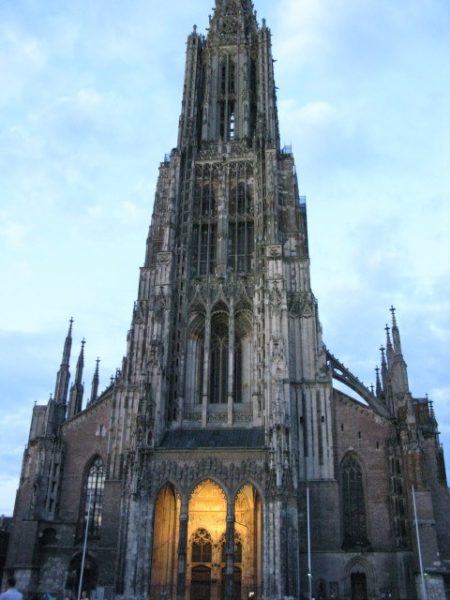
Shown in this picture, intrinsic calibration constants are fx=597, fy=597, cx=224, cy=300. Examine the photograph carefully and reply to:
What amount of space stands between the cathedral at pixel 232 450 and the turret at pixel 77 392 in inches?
7.1

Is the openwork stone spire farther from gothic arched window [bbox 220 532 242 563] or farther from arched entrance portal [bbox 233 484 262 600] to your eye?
gothic arched window [bbox 220 532 242 563]

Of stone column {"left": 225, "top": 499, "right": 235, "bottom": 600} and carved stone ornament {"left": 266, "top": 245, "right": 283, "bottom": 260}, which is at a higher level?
carved stone ornament {"left": 266, "top": 245, "right": 283, "bottom": 260}

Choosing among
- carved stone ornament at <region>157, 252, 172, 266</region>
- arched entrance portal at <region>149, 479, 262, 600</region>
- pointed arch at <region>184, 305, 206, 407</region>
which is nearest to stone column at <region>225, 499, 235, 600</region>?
arched entrance portal at <region>149, 479, 262, 600</region>

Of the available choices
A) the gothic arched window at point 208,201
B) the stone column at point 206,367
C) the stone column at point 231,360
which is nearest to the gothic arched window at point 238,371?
the stone column at point 231,360

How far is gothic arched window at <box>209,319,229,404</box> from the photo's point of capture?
44.1 m

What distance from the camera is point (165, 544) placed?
3950cm

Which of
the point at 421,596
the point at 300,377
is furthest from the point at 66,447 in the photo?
the point at 421,596

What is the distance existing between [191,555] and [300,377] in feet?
46.2

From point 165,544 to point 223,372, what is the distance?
12.6m

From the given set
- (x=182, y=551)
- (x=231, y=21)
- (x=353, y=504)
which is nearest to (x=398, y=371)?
(x=353, y=504)

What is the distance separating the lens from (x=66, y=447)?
1708 inches

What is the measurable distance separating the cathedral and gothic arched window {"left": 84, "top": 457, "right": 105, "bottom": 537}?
10 centimetres

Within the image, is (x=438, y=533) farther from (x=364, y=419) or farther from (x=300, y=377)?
(x=300, y=377)

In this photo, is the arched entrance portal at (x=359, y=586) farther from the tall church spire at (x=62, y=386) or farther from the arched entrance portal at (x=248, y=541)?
the tall church spire at (x=62, y=386)
